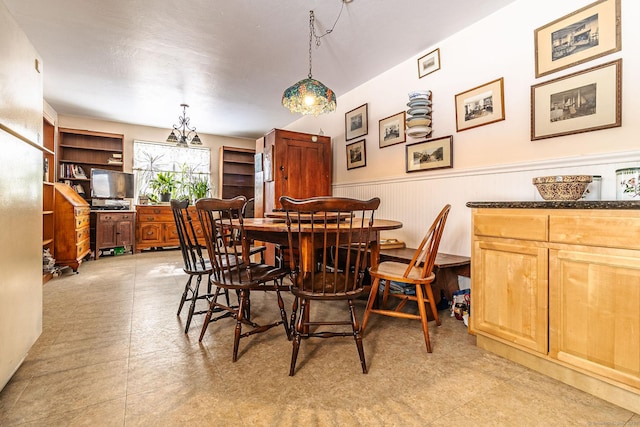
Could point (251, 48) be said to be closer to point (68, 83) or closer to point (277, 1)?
point (277, 1)

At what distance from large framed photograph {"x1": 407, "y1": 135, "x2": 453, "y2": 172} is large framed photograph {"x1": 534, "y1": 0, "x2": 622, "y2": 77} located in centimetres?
85

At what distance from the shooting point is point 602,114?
1.82 m

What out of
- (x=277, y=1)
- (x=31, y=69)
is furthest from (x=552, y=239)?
(x=31, y=69)

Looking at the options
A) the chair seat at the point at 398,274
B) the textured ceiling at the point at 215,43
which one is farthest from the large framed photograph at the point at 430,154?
the chair seat at the point at 398,274

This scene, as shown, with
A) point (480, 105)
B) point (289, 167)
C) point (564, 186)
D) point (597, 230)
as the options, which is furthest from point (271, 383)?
point (289, 167)

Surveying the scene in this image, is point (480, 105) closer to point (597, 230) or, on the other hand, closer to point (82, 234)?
point (597, 230)

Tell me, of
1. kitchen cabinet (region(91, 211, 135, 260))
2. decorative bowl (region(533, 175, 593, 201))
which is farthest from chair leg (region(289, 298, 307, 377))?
kitchen cabinet (region(91, 211, 135, 260))

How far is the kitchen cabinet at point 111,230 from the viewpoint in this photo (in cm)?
491

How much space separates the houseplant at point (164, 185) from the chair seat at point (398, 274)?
520 centimetres

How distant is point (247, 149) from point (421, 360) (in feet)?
19.8

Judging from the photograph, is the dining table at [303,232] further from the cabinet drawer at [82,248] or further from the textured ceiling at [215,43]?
the cabinet drawer at [82,248]

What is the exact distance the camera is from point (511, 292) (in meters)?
1.65

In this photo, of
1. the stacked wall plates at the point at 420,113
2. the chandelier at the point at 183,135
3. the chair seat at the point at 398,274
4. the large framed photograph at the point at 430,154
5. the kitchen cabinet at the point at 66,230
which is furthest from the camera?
the chandelier at the point at 183,135

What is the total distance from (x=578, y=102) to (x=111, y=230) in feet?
20.5
